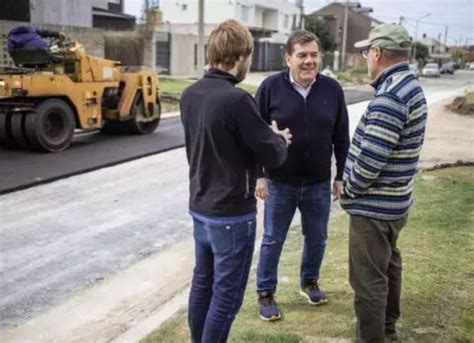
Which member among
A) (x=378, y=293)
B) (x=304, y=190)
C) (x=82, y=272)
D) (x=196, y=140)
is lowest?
(x=82, y=272)

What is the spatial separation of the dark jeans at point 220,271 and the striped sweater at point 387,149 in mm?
584

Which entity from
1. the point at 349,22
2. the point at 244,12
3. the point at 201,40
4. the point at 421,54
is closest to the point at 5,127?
the point at 201,40

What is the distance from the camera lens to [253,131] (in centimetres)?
303

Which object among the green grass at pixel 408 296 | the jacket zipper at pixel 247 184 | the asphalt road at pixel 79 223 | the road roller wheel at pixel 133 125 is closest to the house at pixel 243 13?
the road roller wheel at pixel 133 125

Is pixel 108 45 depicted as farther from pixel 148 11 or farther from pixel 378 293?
pixel 378 293

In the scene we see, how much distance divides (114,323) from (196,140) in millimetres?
1802

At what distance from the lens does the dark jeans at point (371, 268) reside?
3.41 metres

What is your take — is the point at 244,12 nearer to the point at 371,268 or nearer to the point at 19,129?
the point at 19,129

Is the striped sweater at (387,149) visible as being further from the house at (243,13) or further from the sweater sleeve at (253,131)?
the house at (243,13)

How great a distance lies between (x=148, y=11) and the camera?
113ft

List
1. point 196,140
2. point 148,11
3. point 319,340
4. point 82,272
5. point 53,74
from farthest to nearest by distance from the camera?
point 148,11 < point 53,74 < point 82,272 < point 319,340 < point 196,140

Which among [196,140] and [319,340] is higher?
[196,140]

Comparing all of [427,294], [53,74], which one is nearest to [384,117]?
[427,294]

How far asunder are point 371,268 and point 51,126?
9286mm
